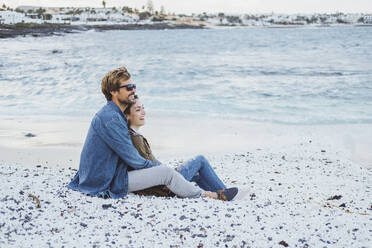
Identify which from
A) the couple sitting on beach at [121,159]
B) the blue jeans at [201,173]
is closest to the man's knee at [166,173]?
the couple sitting on beach at [121,159]

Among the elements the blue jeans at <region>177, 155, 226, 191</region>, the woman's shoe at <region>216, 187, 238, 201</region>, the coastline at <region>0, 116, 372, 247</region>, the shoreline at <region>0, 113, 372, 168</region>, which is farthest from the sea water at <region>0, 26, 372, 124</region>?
the woman's shoe at <region>216, 187, 238, 201</region>

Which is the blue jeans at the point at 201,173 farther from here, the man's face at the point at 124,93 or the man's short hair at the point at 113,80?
the man's short hair at the point at 113,80

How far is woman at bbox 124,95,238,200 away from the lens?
4242mm

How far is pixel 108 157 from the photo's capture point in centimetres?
397

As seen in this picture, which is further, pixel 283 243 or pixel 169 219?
pixel 169 219

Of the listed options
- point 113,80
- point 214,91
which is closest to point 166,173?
point 113,80

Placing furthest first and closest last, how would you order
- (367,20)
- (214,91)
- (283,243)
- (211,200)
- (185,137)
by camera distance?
(367,20), (214,91), (185,137), (211,200), (283,243)

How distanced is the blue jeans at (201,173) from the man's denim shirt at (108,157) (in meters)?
0.49

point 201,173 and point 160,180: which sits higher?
point 160,180

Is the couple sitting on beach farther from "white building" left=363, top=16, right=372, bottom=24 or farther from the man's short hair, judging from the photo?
"white building" left=363, top=16, right=372, bottom=24

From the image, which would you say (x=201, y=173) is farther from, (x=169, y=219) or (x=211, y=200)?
(x=169, y=219)

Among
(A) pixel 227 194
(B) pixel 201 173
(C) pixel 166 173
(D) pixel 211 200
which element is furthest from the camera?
(B) pixel 201 173

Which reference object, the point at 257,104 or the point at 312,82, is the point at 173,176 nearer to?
the point at 257,104

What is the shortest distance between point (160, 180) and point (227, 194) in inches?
32.6
